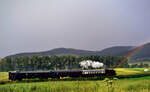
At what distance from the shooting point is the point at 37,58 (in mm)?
151000

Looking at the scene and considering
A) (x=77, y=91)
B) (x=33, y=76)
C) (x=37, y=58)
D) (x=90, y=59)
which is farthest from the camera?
(x=90, y=59)

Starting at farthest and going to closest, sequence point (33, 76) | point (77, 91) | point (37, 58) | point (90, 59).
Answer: point (90, 59) → point (37, 58) → point (33, 76) → point (77, 91)

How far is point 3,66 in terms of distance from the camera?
510 feet

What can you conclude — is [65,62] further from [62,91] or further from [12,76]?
[62,91]

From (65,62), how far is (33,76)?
297 feet

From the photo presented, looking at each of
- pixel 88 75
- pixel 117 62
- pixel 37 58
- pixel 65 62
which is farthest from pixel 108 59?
pixel 88 75

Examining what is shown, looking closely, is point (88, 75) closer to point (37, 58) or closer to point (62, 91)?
point (62, 91)

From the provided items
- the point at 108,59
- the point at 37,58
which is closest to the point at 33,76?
the point at 37,58

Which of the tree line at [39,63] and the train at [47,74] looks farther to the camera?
the tree line at [39,63]

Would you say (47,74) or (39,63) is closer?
(47,74)

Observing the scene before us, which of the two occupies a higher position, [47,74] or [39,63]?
[39,63]

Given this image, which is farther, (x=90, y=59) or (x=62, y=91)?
(x=90, y=59)

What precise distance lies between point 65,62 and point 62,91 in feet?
449

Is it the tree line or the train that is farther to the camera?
the tree line
